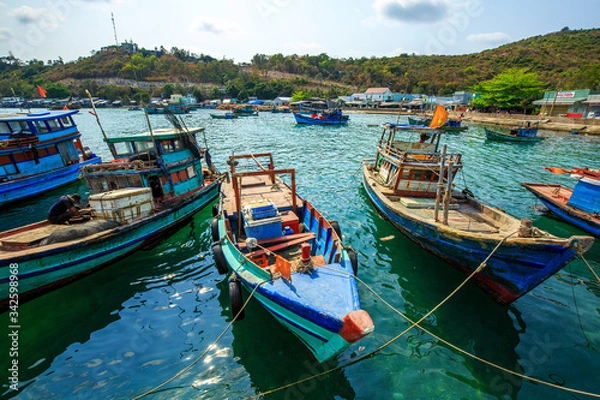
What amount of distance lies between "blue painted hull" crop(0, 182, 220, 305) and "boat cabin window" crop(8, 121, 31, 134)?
13.7 m

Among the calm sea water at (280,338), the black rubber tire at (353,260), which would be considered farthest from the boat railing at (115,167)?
the black rubber tire at (353,260)

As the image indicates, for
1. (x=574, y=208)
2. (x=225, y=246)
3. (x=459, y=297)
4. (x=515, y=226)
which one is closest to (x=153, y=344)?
(x=225, y=246)

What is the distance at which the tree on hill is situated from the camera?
56.1 meters

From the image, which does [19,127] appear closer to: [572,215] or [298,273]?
[298,273]

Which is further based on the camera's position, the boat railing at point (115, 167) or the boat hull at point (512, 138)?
the boat hull at point (512, 138)

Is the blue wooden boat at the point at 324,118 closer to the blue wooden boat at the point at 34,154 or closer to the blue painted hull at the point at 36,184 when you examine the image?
the blue wooden boat at the point at 34,154

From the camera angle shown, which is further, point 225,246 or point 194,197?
point 194,197

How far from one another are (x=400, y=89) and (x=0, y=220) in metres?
142

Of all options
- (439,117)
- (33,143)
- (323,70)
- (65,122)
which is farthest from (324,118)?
(323,70)

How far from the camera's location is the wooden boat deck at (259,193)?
10.4 metres

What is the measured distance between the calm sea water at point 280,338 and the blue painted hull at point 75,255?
45 cm

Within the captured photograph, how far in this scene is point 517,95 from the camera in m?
57.6

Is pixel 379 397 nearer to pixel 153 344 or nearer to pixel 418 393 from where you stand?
pixel 418 393

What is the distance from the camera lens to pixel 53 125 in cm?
1842
